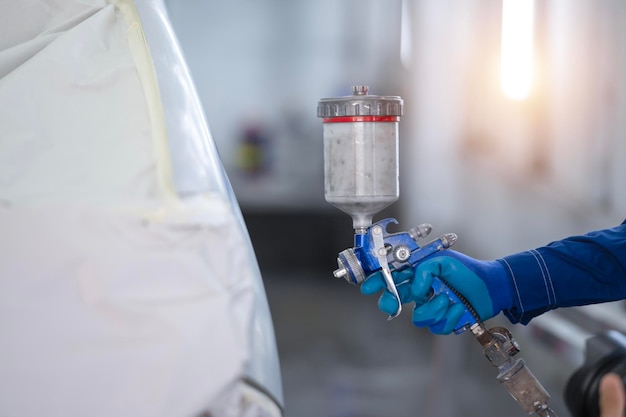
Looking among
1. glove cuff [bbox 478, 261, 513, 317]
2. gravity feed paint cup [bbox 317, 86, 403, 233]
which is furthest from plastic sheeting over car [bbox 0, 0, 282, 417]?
glove cuff [bbox 478, 261, 513, 317]

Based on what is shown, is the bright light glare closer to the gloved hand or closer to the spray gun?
the gloved hand

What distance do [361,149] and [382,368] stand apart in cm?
260

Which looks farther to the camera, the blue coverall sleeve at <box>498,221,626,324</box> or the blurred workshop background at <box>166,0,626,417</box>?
the blurred workshop background at <box>166,0,626,417</box>

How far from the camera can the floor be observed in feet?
9.89

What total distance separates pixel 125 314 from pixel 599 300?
1.03 m

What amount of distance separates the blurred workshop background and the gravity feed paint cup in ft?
5.58

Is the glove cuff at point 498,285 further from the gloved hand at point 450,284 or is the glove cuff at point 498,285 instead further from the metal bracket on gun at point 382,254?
the metal bracket on gun at point 382,254

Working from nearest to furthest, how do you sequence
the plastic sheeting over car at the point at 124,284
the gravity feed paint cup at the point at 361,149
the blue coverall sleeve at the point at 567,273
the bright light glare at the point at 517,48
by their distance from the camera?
the plastic sheeting over car at the point at 124,284 → the gravity feed paint cup at the point at 361,149 → the blue coverall sleeve at the point at 567,273 → the bright light glare at the point at 517,48

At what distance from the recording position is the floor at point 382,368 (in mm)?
3016

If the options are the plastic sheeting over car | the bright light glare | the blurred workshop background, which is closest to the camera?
the plastic sheeting over car

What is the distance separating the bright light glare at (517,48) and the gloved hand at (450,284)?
2299mm

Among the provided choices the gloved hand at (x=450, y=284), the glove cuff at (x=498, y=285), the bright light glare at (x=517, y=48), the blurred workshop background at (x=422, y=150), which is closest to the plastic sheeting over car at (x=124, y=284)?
Result: the gloved hand at (x=450, y=284)

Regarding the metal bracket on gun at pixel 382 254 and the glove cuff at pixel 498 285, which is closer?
the metal bracket on gun at pixel 382 254

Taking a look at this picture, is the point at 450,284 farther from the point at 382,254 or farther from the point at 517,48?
the point at 517,48
